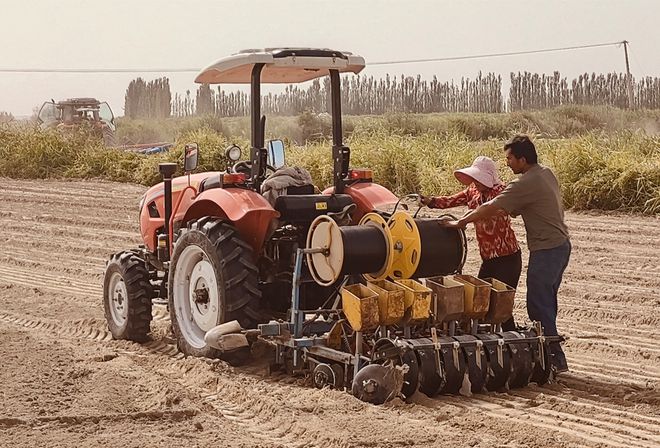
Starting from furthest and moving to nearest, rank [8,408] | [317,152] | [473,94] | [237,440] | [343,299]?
1. [473,94]
2. [317,152]
3. [343,299]
4. [8,408]
5. [237,440]

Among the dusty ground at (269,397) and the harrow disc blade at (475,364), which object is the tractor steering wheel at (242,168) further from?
the harrow disc blade at (475,364)

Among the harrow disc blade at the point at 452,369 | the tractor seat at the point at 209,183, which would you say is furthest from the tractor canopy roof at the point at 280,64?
the harrow disc blade at the point at 452,369

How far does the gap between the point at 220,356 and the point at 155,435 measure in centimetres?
162

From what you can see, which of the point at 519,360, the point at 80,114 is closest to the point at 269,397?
the point at 519,360

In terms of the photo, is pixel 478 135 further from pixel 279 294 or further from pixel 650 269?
pixel 279 294

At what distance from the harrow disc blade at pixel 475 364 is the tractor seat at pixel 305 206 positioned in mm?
1363

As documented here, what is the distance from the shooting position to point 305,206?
21.9 ft

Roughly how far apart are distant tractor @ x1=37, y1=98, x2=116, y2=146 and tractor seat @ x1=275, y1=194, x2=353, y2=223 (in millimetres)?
20394

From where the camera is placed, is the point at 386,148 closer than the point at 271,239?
No

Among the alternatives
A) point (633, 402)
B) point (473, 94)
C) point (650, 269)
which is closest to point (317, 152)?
point (650, 269)

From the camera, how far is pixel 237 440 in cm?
504

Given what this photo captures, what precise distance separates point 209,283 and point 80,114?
21.4m

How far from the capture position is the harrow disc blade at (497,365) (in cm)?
593

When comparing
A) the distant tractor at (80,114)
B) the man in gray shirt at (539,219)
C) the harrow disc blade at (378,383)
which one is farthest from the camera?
the distant tractor at (80,114)
